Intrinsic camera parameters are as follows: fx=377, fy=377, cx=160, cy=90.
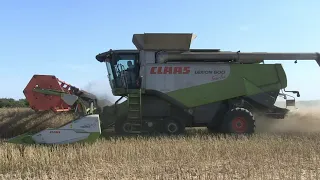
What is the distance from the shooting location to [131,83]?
10906 millimetres

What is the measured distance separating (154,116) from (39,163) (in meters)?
5.30

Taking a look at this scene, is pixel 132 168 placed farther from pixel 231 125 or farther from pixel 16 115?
pixel 16 115

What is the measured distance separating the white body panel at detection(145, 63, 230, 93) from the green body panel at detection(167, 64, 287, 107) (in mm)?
146

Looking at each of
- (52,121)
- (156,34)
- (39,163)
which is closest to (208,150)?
(39,163)

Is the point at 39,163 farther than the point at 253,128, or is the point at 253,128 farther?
the point at 253,128

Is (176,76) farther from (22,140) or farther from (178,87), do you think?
(22,140)

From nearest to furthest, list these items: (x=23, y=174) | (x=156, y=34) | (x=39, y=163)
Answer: (x=23, y=174) → (x=39, y=163) → (x=156, y=34)

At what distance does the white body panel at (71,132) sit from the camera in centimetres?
829

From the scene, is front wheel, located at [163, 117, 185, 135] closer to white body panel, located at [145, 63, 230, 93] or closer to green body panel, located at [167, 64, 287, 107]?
green body panel, located at [167, 64, 287, 107]

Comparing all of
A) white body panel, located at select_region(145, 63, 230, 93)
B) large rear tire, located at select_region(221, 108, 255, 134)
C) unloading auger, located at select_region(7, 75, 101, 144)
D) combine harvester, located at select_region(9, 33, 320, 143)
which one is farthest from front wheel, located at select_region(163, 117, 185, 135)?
unloading auger, located at select_region(7, 75, 101, 144)

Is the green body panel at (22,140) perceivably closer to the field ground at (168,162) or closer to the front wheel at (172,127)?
the field ground at (168,162)

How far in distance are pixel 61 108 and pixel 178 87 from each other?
11.3 ft

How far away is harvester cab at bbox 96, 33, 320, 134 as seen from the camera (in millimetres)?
10719

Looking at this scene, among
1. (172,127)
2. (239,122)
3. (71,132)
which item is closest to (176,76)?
(172,127)
